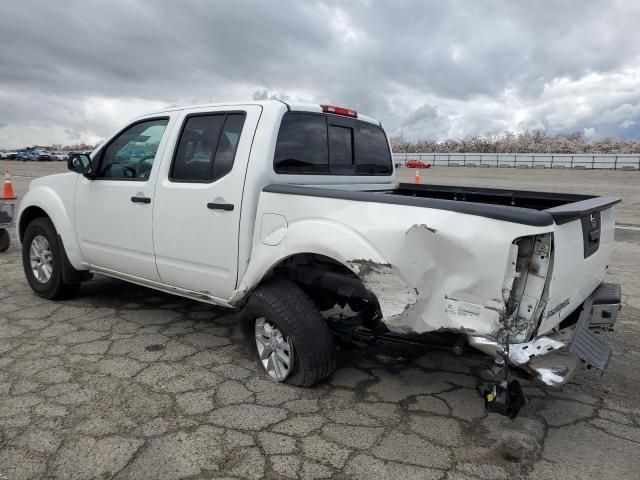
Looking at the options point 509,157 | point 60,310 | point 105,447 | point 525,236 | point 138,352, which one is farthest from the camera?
point 509,157

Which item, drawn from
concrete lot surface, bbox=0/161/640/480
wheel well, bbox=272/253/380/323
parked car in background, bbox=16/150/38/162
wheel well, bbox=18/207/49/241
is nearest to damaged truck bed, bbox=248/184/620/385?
wheel well, bbox=272/253/380/323

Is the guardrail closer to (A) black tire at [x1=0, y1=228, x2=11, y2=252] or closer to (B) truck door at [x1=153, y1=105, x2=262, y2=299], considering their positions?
(A) black tire at [x1=0, y1=228, x2=11, y2=252]

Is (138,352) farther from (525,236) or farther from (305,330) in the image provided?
(525,236)

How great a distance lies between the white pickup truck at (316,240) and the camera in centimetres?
260

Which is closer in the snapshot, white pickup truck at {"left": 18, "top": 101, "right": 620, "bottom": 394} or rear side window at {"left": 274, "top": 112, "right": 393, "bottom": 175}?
white pickup truck at {"left": 18, "top": 101, "right": 620, "bottom": 394}

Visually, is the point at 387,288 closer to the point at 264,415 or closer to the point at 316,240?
the point at 316,240

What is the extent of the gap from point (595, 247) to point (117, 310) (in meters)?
3.99

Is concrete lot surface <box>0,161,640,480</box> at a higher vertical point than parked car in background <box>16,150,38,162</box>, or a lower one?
lower

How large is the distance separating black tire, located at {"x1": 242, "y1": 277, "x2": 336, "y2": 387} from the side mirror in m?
2.13

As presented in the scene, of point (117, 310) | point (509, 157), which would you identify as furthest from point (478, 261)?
point (509, 157)

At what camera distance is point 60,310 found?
4.93 meters

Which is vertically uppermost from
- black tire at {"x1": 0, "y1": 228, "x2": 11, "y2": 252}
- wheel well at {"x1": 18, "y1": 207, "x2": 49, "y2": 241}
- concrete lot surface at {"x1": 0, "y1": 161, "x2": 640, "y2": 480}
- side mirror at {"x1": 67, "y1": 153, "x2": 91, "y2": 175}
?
side mirror at {"x1": 67, "y1": 153, "x2": 91, "y2": 175}

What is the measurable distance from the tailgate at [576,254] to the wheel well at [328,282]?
0.97 metres

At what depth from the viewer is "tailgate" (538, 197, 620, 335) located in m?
2.65
